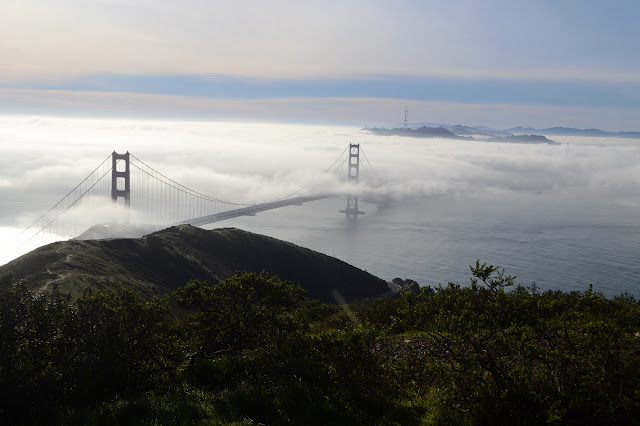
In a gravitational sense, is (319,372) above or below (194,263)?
above

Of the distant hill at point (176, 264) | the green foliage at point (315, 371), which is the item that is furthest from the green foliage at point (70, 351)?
the distant hill at point (176, 264)

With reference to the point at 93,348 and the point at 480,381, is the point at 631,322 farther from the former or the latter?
the point at 93,348

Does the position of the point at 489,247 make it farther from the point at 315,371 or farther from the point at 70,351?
the point at 70,351

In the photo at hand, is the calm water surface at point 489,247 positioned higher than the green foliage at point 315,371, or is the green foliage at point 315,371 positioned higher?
the green foliage at point 315,371

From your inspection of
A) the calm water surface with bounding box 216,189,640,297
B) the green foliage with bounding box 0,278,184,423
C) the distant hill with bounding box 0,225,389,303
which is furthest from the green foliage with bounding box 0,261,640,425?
the calm water surface with bounding box 216,189,640,297

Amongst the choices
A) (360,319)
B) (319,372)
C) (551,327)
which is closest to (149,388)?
(319,372)

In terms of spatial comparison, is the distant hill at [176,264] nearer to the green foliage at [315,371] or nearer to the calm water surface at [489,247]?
the green foliage at [315,371]

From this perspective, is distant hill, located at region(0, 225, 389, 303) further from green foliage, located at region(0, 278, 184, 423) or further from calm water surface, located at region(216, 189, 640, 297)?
calm water surface, located at region(216, 189, 640, 297)

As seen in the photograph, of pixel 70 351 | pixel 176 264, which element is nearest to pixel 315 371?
pixel 70 351
